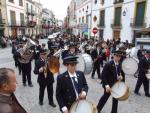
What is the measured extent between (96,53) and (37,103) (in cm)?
449

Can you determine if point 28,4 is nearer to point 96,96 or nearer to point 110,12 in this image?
point 110,12

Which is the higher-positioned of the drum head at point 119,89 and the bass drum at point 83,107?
the bass drum at point 83,107

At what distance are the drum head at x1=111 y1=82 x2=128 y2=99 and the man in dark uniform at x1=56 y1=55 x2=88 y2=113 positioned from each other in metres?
1.55

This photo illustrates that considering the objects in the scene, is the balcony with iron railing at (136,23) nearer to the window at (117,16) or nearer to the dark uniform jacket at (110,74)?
the window at (117,16)

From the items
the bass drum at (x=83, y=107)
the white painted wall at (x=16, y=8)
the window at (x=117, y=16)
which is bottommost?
the bass drum at (x=83, y=107)

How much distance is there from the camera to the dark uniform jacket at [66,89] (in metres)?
3.41

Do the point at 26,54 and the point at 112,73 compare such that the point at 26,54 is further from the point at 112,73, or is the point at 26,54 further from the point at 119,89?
the point at 119,89

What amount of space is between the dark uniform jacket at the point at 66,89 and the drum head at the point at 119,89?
1.50 meters

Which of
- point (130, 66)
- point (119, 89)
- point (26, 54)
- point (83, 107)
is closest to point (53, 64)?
point (119, 89)

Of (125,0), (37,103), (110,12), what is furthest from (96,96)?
(110,12)

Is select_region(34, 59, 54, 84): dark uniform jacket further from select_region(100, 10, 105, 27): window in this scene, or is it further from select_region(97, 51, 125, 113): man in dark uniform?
select_region(100, 10, 105, 27): window

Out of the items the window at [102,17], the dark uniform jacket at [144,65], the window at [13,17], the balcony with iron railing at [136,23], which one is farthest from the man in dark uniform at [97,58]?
the window at [13,17]

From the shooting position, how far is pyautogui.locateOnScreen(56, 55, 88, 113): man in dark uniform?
341 cm

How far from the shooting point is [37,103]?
21.2 ft
